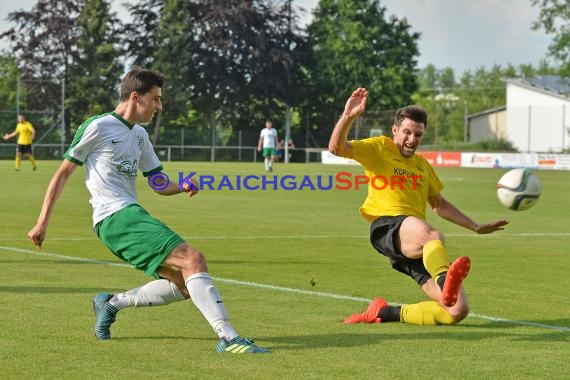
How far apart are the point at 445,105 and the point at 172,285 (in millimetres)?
152274

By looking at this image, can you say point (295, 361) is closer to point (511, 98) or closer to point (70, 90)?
point (70, 90)

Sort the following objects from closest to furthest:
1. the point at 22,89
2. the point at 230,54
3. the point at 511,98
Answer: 1. the point at 22,89
2. the point at 230,54
3. the point at 511,98

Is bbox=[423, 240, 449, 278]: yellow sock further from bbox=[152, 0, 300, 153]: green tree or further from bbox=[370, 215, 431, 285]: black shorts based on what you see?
bbox=[152, 0, 300, 153]: green tree

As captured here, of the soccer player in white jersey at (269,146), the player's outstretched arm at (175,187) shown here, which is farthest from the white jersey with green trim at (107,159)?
the soccer player in white jersey at (269,146)

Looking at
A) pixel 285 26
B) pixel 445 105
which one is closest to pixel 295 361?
pixel 285 26

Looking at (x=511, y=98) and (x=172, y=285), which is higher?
(x=511, y=98)

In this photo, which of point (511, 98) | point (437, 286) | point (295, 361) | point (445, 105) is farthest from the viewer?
point (445, 105)

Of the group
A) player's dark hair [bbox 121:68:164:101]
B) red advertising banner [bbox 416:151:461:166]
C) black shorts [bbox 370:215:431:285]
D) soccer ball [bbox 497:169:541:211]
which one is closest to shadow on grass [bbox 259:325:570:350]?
black shorts [bbox 370:215:431:285]

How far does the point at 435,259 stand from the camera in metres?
7.84

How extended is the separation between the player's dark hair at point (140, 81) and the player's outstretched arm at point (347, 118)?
1361 millimetres

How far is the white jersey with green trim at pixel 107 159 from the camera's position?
23.7ft

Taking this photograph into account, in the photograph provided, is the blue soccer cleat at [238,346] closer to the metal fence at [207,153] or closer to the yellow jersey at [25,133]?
the yellow jersey at [25,133]

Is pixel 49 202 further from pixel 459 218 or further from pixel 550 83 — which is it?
pixel 550 83

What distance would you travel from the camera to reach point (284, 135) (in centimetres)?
7400
